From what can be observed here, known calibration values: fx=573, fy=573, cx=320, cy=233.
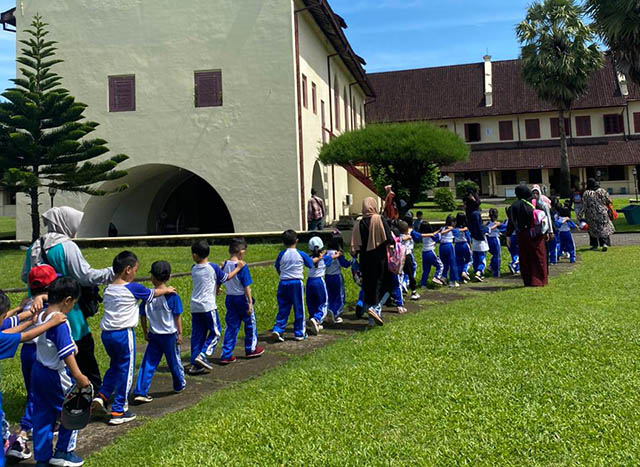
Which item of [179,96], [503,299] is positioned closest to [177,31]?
[179,96]

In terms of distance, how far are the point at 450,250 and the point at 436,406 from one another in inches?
261

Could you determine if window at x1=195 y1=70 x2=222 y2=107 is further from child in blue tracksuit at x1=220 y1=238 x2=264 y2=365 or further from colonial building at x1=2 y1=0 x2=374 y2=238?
child in blue tracksuit at x1=220 y1=238 x2=264 y2=365

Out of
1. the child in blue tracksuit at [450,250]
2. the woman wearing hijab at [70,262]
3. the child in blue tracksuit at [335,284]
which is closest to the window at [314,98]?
the child in blue tracksuit at [450,250]

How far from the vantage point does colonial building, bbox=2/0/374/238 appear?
18.1 m

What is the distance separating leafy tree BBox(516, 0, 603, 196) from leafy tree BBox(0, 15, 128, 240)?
25585 mm

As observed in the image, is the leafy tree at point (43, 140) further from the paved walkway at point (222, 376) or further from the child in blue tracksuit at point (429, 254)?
the paved walkway at point (222, 376)

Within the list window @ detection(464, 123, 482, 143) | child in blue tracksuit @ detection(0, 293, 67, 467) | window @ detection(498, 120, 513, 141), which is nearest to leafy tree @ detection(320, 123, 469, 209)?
child in blue tracksuit @ detection(0, 293, 67, 467)

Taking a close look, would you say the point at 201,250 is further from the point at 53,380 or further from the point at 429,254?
the point at 429,254

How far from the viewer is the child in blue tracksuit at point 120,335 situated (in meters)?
4.75

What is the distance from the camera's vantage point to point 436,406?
4230 millimetres

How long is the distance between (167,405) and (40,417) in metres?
1.42

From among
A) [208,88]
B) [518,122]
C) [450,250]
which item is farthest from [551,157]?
[450,250]

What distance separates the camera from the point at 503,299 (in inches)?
329

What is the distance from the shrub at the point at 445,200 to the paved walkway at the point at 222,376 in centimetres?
2149
